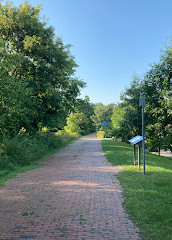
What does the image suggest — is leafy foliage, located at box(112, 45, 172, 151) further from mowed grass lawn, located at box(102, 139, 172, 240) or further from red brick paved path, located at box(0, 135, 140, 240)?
red brick paved path, located at box(0, 135, 140, 240)

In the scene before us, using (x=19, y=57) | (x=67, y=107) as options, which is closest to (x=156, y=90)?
(x=67, y=107)

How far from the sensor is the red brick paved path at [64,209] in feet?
12.0

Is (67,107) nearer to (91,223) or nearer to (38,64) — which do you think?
(38,64)

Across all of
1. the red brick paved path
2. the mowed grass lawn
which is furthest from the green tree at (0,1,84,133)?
the mowed grass lawn

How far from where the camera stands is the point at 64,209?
15.5ft

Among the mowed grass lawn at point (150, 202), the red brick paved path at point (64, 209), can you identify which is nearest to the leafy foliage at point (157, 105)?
the mowed grass lawn at point (150, 202)

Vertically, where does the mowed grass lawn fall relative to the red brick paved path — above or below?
above

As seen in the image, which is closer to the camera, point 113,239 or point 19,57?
point 113,239

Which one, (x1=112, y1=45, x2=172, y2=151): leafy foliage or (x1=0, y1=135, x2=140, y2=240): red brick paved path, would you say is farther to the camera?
(x1=112, y1=45, x2=172, y2=151): leafy foliage

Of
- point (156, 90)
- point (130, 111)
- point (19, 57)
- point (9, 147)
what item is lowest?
point (9, 147)

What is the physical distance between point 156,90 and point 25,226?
585 inches

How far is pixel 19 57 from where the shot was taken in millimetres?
14734

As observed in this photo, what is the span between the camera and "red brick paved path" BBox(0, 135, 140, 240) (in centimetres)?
367

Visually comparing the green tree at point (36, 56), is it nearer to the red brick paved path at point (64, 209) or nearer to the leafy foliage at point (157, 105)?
the leafy foliage at point (157, 105)
